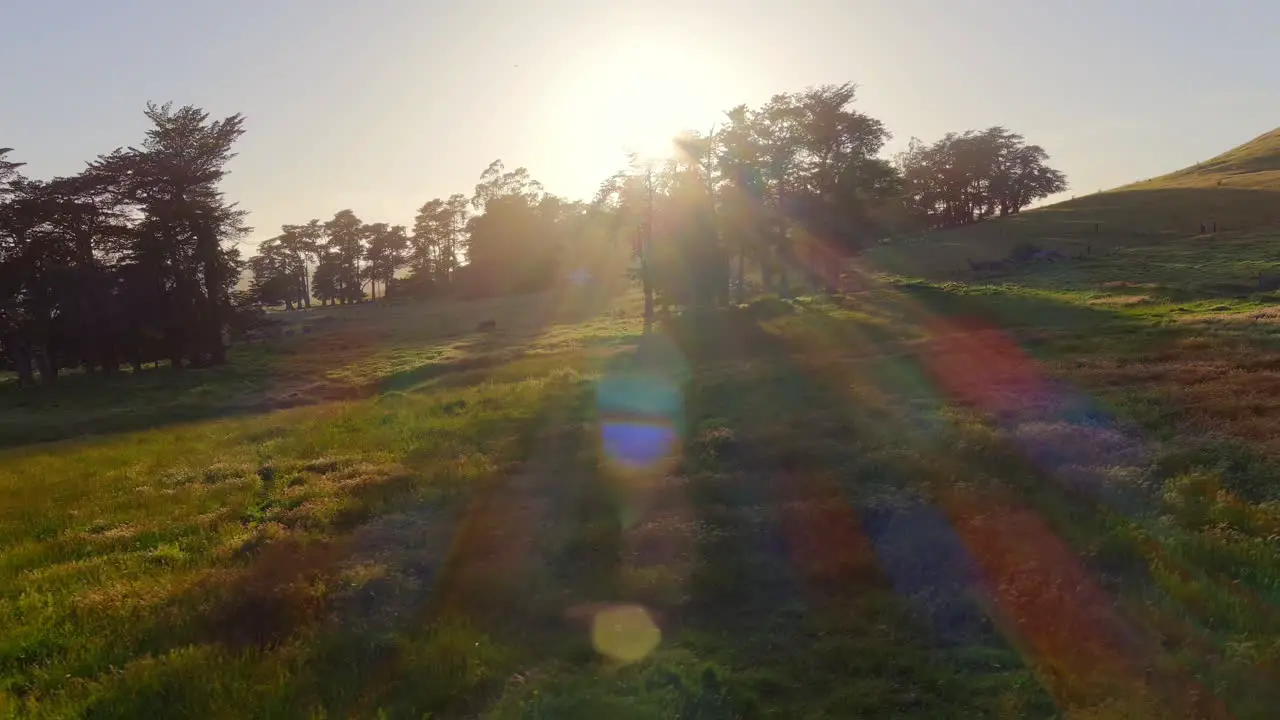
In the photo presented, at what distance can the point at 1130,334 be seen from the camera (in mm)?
28891

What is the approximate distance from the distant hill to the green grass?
5253 cm

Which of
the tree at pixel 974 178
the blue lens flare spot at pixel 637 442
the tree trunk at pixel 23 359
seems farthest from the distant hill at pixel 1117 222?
the tree trunk at pixel 23 359

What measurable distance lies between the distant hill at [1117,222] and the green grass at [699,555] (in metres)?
52.5

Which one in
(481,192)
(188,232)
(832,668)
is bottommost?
(832,668)

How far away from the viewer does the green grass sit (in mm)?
6902

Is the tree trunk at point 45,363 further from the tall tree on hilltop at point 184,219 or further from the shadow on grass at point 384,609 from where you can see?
the shadow on grass at point 384,609

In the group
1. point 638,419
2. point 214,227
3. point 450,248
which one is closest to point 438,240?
point 450,248

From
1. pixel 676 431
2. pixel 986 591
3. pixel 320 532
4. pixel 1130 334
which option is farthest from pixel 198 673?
pixel 1130 334

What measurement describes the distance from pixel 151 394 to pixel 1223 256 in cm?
7216

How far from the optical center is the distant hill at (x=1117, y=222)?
70.9 metres

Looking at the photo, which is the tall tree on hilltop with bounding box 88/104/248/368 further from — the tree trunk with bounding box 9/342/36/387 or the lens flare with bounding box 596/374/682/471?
the lens flare with bounding box 596/374/682/471

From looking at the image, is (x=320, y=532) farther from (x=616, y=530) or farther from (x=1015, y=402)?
(x=1015, y=402)

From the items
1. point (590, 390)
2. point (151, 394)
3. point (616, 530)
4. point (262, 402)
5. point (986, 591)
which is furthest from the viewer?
point (151, 394)

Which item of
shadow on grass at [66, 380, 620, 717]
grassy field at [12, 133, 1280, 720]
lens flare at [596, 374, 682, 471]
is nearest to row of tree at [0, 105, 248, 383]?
grassy field at [12, 133, 1280, 720]
